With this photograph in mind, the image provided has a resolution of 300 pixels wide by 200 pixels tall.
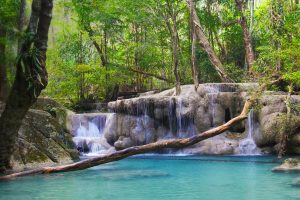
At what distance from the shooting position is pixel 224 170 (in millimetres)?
11672

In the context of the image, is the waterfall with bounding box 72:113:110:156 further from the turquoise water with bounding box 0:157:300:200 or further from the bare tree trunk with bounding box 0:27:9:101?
the turquoise water with bounding box 0:157:300:200

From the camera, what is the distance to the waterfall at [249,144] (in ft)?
54.0

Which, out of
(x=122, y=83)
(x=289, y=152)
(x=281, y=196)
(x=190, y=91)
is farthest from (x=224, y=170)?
(x=122, y=83)

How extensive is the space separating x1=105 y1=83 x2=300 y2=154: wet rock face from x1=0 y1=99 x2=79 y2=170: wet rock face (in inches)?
174

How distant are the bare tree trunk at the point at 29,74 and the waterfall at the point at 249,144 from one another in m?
9.70

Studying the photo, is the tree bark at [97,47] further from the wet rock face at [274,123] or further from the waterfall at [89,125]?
the wet rock face at [274,123]

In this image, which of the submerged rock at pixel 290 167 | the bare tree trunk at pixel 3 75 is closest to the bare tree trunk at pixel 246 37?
the submerged rock at pixel 290 167

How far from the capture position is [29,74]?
889cm

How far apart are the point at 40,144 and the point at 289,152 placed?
29.0 ft

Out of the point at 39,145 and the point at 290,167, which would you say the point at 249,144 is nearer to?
the point at 290,167

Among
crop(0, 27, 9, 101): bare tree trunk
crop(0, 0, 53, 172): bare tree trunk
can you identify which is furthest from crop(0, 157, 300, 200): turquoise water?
crop(0, 27, 9, 101): bare tree trunk

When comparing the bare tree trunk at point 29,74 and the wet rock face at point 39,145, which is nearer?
the bare tree trunk at point 29,74

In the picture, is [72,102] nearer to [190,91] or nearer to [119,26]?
[119,26]

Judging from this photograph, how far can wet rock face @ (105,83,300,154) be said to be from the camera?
16.3 meters
